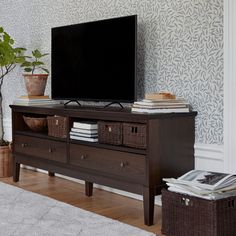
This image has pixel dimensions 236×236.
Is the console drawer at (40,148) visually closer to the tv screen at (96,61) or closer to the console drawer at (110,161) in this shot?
the console drawer at (110,161)

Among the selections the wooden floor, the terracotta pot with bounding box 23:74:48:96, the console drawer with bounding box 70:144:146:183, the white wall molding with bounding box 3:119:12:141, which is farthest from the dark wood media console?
the white wall molding with bounding box 3:119:12:141

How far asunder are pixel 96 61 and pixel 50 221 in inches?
49.1

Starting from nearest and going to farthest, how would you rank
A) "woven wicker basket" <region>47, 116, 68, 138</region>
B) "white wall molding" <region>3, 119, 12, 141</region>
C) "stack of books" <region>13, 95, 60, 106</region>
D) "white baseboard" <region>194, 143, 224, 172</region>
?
"white baseboard" <region>194, 143, 224, 172</region> < "woven wicker basket" <region>47, 116, 68, 138</region> < "stack of books" <region>13, 95, 60, 106</region> < "white wall molding" <region>3, 119, 12, 141</region>

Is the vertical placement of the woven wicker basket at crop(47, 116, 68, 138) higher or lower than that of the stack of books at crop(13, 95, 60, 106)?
lower

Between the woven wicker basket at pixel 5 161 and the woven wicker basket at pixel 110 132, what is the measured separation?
152 centimetres

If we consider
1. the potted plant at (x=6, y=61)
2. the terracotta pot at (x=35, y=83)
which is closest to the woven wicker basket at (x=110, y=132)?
the terracotta pot at (x=35, y=83)

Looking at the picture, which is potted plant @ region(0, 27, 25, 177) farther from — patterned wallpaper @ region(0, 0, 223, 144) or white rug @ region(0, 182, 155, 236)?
white rug @ region(0, 182, 155, 236)

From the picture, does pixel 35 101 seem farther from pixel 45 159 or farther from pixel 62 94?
pixel 45 159

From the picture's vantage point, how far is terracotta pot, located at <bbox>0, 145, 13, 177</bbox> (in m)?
4.12

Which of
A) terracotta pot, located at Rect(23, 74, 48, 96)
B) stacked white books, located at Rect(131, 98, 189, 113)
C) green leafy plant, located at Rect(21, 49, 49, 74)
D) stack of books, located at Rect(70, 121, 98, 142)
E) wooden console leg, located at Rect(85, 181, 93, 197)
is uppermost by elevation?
green leafy plant, located at Rect(21, 49, 49, 74)

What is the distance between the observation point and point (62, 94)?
12.1 ft

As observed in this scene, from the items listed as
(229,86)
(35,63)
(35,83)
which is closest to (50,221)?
(229,86)

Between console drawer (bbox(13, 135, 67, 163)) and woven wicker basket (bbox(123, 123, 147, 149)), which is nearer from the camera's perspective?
woven wicker basket (bbox(123, 123, 147, 149))

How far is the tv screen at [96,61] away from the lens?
304cm
